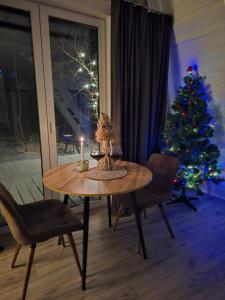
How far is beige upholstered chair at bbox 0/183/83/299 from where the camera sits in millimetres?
1362

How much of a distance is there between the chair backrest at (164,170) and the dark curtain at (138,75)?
21.2 inches

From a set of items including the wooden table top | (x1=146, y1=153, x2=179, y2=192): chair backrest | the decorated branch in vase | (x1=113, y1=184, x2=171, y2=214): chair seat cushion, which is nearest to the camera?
the wooden table top

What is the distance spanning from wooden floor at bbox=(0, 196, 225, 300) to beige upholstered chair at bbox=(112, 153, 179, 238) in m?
0.20

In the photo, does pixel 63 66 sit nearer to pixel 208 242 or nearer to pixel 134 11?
pixel 134 11

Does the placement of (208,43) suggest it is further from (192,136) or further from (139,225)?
(139,225)

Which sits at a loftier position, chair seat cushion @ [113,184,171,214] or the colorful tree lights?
the colorful tree lights

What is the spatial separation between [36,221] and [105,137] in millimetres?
847

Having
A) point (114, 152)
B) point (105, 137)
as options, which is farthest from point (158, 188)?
point (105, 137)

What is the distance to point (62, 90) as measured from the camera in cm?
252

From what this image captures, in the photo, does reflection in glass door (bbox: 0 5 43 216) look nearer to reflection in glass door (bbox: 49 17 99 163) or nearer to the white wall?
reflection in glass door (bbox: 49 17 99 163)

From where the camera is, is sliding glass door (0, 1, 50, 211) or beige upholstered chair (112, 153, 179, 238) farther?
sliding glass door (0, 1, 50, 211)

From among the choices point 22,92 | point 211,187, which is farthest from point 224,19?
point 22,92

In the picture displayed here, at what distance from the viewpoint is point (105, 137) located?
1.75 meters

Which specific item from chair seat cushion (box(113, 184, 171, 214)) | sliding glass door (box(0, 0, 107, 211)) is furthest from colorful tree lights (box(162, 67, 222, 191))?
sliding glass door (box(0, 0, 107, 211))
